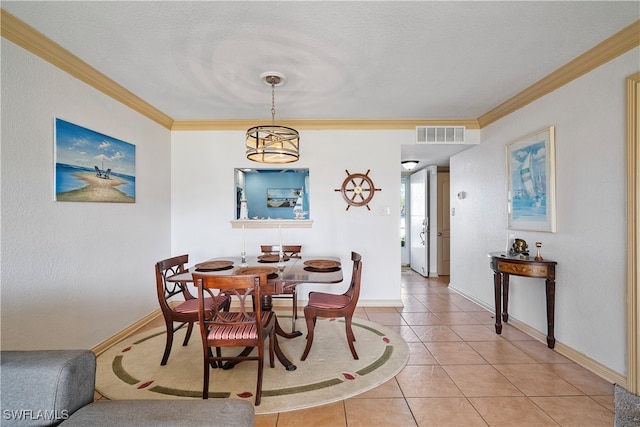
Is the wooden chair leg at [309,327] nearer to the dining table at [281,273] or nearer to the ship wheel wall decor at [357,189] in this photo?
the dining table at [281,273]

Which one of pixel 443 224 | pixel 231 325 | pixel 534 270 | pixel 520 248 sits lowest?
pixel 231 325

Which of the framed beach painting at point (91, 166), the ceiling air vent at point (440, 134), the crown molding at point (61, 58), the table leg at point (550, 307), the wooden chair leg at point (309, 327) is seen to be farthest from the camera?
the ceiling air vent at point (440, 134)

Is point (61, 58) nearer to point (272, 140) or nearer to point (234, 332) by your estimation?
point (272, 140)

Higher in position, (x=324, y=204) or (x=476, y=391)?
(x=324, y=204)

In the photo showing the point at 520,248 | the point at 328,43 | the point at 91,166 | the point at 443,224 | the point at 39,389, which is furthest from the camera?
the point at 443,224

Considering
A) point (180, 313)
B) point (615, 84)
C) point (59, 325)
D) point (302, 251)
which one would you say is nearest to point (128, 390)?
point (180, 313)

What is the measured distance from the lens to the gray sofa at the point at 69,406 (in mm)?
1053

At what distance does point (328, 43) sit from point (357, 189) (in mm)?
2098

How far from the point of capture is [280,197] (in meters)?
6.24

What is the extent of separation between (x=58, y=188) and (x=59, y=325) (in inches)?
42.2

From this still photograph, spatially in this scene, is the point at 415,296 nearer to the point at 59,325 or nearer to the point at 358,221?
the point at 358,221

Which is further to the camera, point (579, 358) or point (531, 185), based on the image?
point (531, 185)


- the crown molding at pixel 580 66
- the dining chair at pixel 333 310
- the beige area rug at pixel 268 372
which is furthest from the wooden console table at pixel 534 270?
the crown molding at pixel 580 66

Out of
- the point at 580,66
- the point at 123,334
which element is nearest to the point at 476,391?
the point at 580,66
